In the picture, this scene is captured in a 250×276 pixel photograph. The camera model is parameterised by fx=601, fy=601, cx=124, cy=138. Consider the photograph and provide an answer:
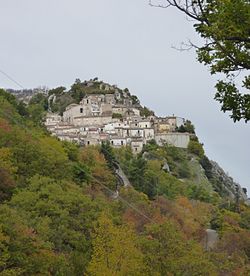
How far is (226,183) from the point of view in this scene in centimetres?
9462

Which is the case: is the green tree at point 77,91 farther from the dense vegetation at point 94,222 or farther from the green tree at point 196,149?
the dense vegetation at point 94,222

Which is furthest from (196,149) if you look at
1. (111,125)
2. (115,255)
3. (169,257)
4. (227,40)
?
(227,40)

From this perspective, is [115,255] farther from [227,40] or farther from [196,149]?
[196,149]

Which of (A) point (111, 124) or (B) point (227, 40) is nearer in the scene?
(B) point (227, 40)

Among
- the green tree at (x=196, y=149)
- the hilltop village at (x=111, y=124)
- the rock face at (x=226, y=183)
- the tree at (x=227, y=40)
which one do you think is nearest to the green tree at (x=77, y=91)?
the hilltop village at (x=111, y=124)

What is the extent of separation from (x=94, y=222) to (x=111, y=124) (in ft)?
216

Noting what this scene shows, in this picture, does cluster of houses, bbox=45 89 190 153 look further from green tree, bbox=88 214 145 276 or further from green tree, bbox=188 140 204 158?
green tree, bbox=88 214 145 276

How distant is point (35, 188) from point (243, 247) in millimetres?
19453

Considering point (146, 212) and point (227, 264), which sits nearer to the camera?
point (227, 264)

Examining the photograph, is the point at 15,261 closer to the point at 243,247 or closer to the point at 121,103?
the point at 243,247

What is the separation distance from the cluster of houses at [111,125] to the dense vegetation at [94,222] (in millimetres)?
20242

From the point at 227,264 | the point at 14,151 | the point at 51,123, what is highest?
the point at 51,123

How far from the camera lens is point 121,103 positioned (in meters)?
107

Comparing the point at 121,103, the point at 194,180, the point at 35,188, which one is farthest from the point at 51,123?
the point at 35,188
